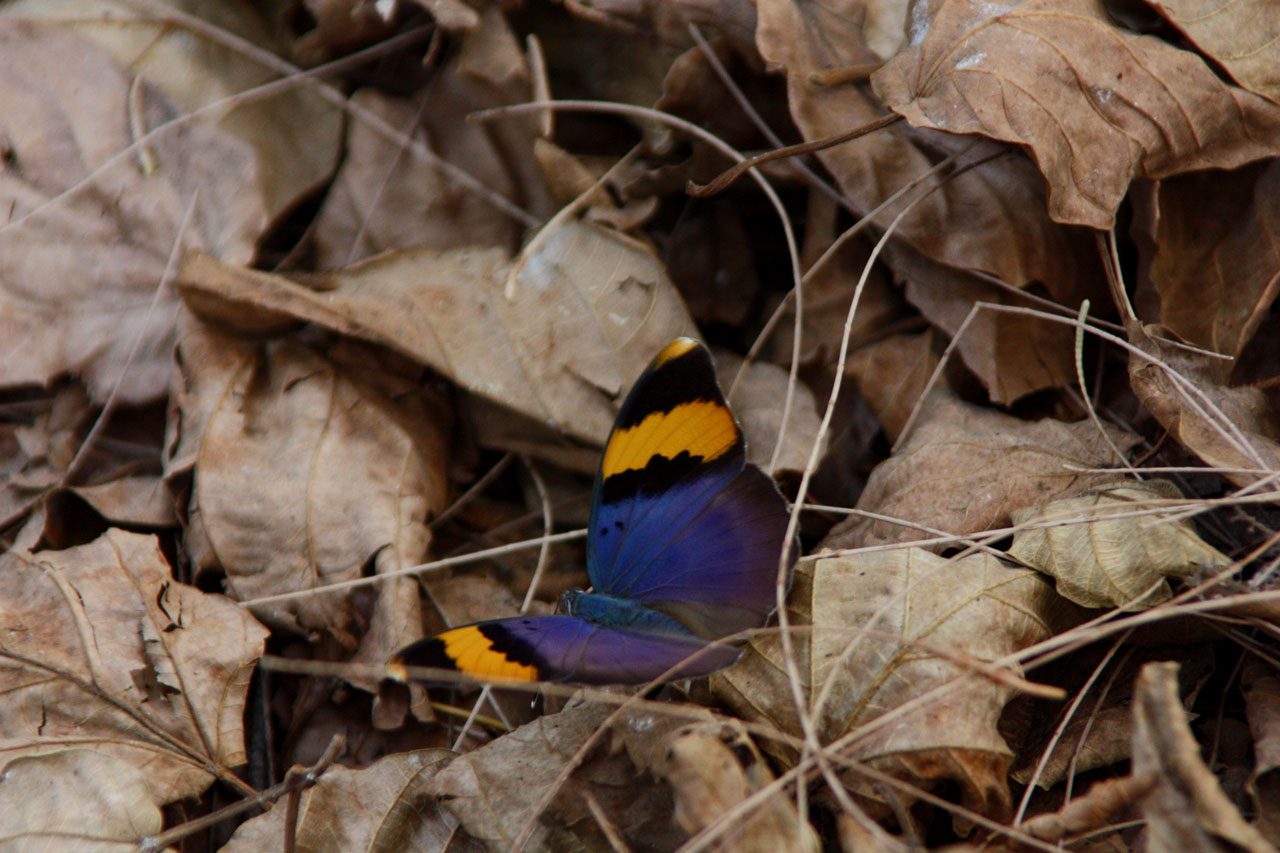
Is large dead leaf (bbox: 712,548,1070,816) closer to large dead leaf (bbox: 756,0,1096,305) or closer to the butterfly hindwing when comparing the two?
the butterfly hindwing

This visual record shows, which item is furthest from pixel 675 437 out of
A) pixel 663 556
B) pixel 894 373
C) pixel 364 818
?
pixel 364 818

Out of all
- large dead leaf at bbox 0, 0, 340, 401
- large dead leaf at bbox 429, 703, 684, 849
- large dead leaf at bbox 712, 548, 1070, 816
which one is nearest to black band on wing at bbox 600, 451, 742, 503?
large dead leaf at bbox 712, 548, 1070, 816

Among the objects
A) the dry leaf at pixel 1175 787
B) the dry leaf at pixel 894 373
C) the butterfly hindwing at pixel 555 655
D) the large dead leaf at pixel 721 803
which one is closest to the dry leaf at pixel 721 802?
the large dead leaf at pixel 721 803

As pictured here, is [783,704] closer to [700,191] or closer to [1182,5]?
[700,191]

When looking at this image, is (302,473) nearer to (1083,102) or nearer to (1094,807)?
(1094,807)

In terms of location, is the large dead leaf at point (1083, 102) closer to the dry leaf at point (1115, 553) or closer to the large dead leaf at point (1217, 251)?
the large dead leaf at point (1217, 251)
